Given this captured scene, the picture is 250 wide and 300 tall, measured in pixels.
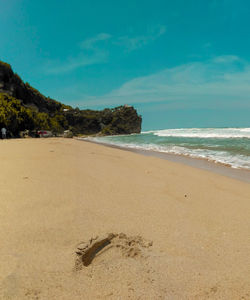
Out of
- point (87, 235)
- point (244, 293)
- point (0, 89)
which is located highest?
point (0, 89)

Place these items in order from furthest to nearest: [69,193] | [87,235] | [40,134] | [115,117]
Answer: [115,117] → [40,134] → [69,193] → [87,235]

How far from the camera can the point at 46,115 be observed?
43.7m

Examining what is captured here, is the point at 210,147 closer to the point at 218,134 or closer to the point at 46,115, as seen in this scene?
the point at 218,134

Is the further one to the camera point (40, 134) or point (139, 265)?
point (40, 134)

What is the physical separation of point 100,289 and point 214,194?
251 cm

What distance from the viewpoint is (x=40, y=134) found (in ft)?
91.9

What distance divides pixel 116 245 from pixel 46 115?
1835 inches

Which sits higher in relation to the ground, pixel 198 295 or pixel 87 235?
pixel 87 235

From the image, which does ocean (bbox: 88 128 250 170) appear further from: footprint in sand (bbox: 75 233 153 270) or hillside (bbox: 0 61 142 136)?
hillside (bbox: 0 61 142 136)

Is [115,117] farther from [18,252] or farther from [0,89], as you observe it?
[18,252]

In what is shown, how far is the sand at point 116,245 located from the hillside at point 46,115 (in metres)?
23.0

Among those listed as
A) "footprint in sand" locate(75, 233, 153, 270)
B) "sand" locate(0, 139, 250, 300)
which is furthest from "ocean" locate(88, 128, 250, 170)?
"footprint in sand" locate(75, 233, 153, 270)

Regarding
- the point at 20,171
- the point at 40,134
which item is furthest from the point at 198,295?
the point at 40,134

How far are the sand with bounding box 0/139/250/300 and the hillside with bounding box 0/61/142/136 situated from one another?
75.5ft
